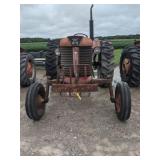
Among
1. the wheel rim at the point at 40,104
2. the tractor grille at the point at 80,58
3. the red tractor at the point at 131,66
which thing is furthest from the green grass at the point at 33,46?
the wheel rim at the point at 40,104

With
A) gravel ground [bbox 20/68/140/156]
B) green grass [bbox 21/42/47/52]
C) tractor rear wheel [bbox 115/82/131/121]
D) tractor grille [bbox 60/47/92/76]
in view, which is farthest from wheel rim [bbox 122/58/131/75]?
green grass [bbox 21/42/47/52]

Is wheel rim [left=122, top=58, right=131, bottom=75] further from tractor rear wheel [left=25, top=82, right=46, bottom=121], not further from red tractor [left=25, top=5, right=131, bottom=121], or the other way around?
tractor rear wheel [left=25, top=82, right=46, bottom=121]

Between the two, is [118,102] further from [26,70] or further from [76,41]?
[26,70]

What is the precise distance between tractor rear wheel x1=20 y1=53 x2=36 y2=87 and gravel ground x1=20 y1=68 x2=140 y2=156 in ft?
5.20

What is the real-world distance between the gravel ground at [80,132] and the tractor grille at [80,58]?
62cm

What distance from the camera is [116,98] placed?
5.05 m

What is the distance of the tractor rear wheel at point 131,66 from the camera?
6.98 meters

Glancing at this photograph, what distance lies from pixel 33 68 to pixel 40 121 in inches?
140

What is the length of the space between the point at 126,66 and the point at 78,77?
2.26 m

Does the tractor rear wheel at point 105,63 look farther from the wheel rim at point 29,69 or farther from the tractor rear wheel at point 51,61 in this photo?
the wheel rim at point 29,69

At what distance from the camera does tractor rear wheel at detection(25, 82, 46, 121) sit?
469cm

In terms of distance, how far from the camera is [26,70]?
7.56 meters

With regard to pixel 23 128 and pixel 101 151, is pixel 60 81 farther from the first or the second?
pixel 101 151

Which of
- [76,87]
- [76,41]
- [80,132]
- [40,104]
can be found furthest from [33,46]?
[80,132]
